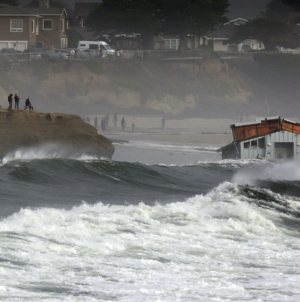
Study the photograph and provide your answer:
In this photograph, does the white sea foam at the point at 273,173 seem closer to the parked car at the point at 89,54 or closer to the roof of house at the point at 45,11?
the parked car at the point at 89,54

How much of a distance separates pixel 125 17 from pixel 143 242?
281ft

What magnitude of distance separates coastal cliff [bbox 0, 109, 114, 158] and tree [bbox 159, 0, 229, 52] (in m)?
70.8

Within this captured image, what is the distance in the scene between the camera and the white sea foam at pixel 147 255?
1182 centimetres

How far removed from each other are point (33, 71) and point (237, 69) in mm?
42322

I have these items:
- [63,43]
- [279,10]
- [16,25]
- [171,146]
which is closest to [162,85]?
[63,43]

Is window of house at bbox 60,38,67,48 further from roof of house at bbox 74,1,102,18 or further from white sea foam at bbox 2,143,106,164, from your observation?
→ white sea foam at bbox 2,143,106,164

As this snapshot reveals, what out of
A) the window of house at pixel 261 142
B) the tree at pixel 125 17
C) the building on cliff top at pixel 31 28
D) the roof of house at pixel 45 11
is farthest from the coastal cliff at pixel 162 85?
the window of house at pixel 261 142

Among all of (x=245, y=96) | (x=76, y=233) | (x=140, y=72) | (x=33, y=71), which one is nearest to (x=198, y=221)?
(x=76, y=233)

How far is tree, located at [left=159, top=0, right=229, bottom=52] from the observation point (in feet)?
332

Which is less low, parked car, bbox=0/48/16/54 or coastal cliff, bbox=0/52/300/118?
parked car, bbox=0/48/16/54

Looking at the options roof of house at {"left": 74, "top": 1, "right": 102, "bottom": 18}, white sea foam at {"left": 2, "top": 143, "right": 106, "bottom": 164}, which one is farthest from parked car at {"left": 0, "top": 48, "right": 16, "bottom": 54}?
white sea foam at {"left": 2, "top": 143, "right": 106, "bottom": 164}

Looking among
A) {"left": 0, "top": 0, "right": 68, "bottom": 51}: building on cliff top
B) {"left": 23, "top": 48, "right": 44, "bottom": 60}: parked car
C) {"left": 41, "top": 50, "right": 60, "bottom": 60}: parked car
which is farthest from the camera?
{"left": 0, "top": 0, "right": 68, "bottom": 51}: building on cliff top

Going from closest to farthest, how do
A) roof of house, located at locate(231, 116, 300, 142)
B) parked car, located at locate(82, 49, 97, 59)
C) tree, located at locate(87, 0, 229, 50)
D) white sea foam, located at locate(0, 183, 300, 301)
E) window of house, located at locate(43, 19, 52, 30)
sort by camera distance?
white sea foam, located at locate(0, 183, 300, 301)
roof of house, located at locate(231, 116, 300, 142)
parked car, located at locate(82, 49, 97, 59)
tree, located at locate(87, 0, 229, 50)
window of house, located at locate(43, 19, 52, 30)

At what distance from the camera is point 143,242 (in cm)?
1488
